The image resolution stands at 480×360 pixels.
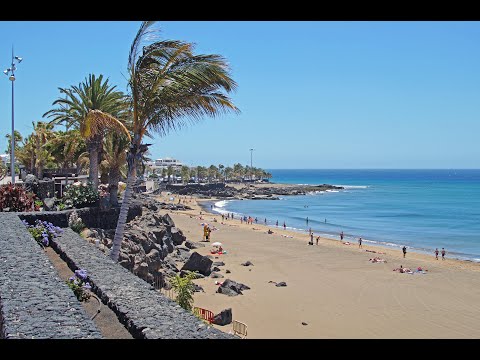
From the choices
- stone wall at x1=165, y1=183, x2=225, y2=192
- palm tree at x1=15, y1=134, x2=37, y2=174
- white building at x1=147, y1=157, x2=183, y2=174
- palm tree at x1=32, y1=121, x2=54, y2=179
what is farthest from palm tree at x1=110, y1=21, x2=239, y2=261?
white building at x1=147, y1=157, x2=183, y2=174

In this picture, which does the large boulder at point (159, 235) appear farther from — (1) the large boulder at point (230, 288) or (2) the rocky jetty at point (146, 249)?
(1) the large boulder at point (230, 288)

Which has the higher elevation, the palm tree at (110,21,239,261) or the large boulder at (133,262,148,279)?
the palm tree at (110,21,239,261)

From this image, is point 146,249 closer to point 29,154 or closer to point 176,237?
point 176,237

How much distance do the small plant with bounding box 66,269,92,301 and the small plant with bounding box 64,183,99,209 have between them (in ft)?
34.3

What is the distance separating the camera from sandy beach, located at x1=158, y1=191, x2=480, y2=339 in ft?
55.6

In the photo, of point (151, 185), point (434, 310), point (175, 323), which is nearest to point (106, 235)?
point (175, 323)

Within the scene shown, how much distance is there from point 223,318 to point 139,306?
942cm

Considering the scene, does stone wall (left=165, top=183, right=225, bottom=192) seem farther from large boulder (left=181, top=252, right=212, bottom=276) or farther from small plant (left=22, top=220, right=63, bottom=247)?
small plant (left=22, top=220, right=63, bottom=247)

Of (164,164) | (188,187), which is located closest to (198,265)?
(188,187)

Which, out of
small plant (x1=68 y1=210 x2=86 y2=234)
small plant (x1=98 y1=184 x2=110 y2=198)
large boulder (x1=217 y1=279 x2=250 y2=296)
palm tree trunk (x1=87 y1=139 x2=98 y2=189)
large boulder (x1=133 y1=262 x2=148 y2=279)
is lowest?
large boulder (x1=217 y1=279 x2=250 y2=296)

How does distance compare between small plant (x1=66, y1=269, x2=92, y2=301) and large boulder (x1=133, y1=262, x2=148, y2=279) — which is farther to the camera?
large boulder (x1=133, y1=262, x2=148, y2=279)

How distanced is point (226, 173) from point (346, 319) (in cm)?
15569

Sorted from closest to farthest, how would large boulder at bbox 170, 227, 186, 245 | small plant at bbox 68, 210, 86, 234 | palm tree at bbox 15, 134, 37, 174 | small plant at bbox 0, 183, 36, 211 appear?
small plant at bbox 68, 210, 86, 234 → small plant at bbox 0, 183, 36, 211 → large boulder at bbox 170, 227, 186, 245 → palm tree at bbox 15, 134, 37, 174
